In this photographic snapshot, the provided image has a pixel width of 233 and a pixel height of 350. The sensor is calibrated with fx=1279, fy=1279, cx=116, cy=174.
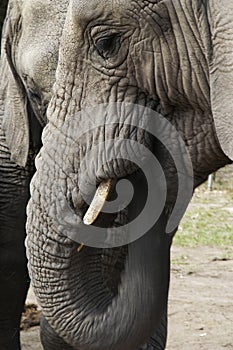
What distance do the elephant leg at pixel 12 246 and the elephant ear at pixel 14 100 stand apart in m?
0.09

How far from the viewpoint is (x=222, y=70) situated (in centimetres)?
294

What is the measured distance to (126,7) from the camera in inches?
120

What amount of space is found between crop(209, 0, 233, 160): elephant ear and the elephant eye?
256 millimetres

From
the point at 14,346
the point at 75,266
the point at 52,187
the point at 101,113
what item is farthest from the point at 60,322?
the point at 14,346

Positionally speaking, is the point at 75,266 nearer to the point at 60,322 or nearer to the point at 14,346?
the point at 60,322

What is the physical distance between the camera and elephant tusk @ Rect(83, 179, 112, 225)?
3.12m

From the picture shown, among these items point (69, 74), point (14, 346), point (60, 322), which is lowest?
point (14, 346)

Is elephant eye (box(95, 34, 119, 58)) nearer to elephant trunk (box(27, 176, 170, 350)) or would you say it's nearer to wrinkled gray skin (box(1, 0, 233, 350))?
wrinkled gray skin (box(1, 0, 233, 350))

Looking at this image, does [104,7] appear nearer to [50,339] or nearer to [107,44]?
[107,44]

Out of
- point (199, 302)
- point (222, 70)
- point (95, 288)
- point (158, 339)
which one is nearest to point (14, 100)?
point (158, 339)

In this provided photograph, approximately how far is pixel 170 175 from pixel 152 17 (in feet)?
1.38

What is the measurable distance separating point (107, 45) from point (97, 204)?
39 cm

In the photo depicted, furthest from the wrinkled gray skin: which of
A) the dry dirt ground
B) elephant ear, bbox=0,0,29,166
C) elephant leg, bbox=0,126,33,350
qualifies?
the dry dirt ground

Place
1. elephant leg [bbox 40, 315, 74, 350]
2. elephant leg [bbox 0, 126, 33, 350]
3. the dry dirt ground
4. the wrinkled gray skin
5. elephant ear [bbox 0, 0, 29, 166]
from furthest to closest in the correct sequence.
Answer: the dry dirt ground, elephant leg [bbox 0, 126, 33, 350], elephant ear [bbox 0, 0, 29, 166], elephant leg [bbox 40, 315, 74, 350], the wrinkled gray skin
